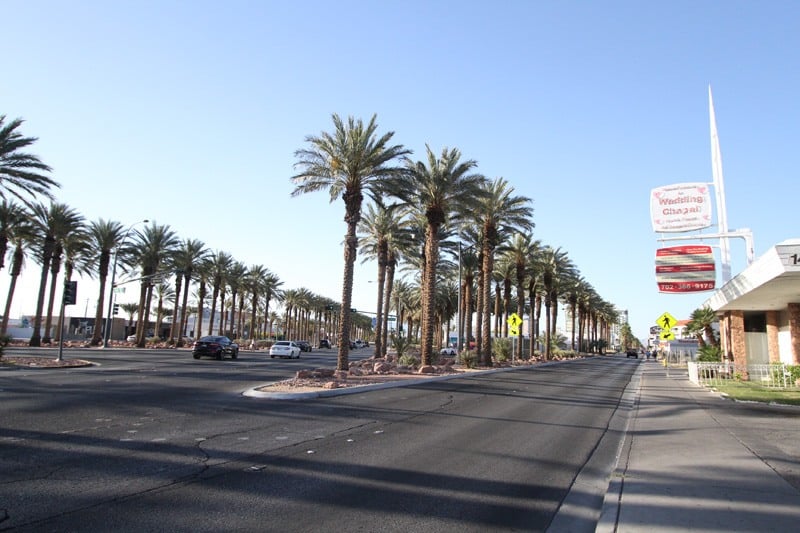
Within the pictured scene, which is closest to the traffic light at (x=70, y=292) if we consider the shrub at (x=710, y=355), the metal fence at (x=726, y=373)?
the metal fence at (x=726, y=373)

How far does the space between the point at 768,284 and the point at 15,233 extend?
48.3 m

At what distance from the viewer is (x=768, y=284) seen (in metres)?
18.8

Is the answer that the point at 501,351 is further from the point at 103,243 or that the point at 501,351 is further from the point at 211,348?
the point at 103,243

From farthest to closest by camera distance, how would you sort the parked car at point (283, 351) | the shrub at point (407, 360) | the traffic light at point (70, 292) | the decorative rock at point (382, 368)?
the parked car at point (283, 351) → the shrub at point (407, 360) → the traffic light at point (70, 292) → the decorative rock at point (382, 368)

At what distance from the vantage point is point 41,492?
6031 millimetres

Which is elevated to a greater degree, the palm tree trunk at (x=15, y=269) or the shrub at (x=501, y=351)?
the palm tree trunk at (x=15, y=269)

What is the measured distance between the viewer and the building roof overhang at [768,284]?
15555mm

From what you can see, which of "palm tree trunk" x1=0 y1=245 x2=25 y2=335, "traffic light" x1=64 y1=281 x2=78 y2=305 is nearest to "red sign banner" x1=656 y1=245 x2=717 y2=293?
"traffic light" x1=64 y1=281 x2=78 y2=305

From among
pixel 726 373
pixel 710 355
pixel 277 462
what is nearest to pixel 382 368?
pixel 726 373

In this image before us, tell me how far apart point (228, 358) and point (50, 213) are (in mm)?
20778

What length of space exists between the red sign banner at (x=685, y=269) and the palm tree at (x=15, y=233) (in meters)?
42.8

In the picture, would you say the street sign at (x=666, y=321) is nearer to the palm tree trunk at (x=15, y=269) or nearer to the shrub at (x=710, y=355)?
the shrub at (x=710, y=355)

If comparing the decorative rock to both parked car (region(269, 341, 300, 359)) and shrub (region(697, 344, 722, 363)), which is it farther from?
parked car (region(269, 341, 300, 359))

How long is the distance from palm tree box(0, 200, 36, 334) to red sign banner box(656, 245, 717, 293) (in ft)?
140
